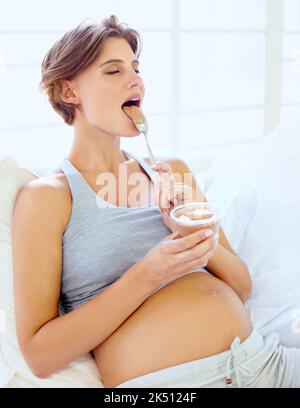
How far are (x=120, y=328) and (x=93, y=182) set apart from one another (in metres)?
0.30

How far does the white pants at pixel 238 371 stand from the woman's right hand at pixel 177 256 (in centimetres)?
16

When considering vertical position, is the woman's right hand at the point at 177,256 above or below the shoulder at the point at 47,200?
below

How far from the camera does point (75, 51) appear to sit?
98cm

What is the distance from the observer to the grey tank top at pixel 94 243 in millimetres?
936

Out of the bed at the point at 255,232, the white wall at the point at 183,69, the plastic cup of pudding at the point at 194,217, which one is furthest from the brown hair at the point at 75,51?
the white wall at the point at 183,69

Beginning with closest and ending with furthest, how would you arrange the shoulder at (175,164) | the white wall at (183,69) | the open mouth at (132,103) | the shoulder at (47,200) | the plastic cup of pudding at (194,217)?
the plastic cup of pudding at (194,217) < the shoulder at (47,200) < the open mouth at (132,103) < the shoulder at (175,164) < the white wall at (183,69)

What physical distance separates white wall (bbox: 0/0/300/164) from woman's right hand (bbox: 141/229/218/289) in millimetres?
1017

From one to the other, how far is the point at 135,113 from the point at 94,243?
0.27 meters

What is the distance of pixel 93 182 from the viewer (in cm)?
103

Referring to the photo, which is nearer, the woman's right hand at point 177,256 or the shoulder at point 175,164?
the woman's right hand at point 177,256

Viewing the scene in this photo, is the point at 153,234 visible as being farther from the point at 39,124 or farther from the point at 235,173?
the point at 39,124

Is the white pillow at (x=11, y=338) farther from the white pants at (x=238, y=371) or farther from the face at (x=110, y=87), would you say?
the face at (x=110, y=87)

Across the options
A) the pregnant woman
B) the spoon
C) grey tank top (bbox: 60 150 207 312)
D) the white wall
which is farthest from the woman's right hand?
the white wall

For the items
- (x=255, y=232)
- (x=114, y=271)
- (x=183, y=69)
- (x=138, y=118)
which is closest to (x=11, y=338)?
(x=114, y=271)
